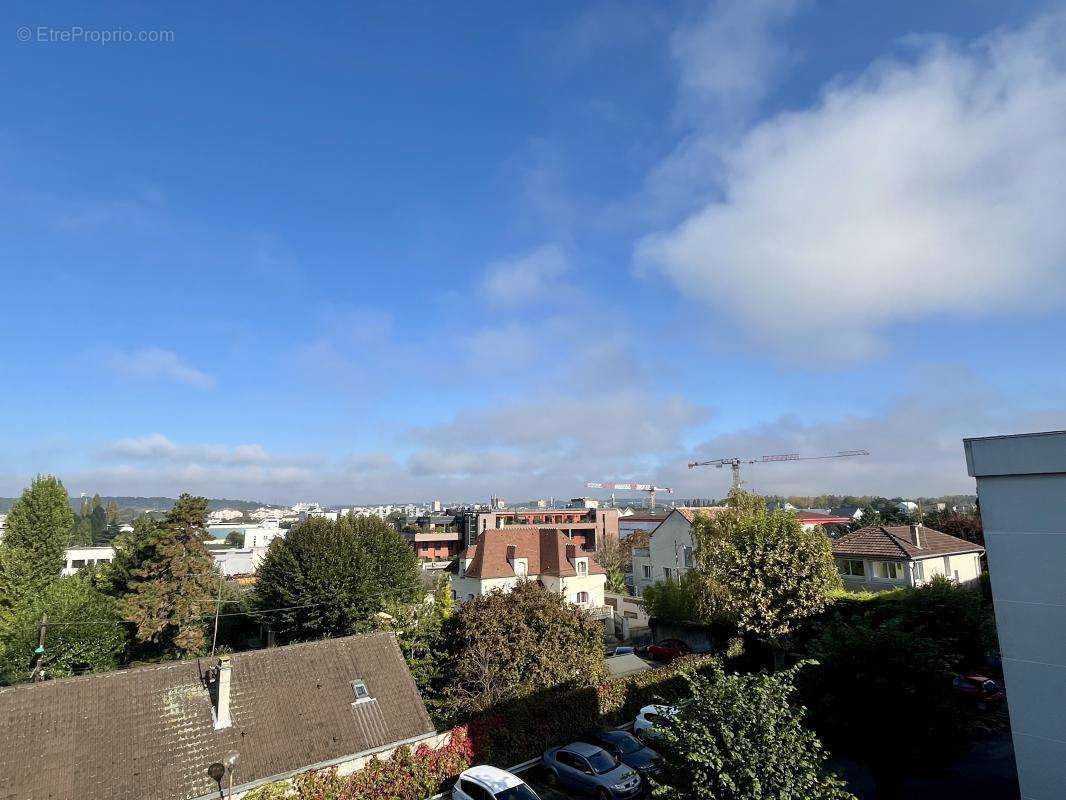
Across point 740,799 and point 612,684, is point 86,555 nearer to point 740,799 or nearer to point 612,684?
point 612,684

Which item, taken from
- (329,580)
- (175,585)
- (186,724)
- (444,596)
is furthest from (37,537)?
(186,724)

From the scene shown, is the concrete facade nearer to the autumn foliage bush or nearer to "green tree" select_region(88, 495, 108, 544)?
the autumn foliage bush

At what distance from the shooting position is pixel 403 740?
18.0 m

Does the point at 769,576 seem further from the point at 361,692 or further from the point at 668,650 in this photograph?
the point at 361,692

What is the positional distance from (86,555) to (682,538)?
304ft

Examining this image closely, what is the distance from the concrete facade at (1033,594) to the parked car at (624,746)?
10.1 meters

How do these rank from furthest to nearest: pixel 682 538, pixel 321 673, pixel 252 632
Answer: pixel 682 538
pixel 252 632
pixel 321 673

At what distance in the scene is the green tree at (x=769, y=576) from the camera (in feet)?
86.7

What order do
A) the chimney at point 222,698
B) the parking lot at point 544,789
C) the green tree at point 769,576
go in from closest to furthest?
the chimney at point 222,698 → the parking lot at point 544,789 → the green tree at point 769,576

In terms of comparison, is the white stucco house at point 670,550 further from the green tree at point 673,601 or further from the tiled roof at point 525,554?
the green tree at point 673,601

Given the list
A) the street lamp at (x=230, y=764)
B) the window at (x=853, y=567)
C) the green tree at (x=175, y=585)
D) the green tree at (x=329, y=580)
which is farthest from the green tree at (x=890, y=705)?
the green tree at (x=175, y=585)

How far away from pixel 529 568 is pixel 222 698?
33.7 metres

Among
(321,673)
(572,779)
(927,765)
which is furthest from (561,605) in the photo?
(927,765)


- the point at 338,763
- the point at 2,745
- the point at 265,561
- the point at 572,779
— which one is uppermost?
the point at 265,561
